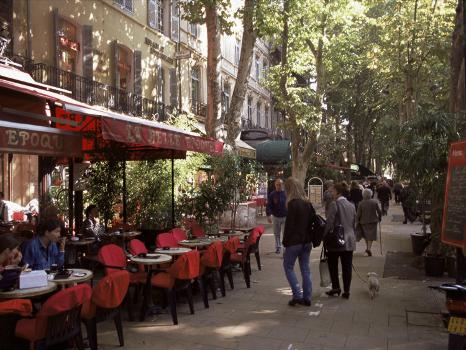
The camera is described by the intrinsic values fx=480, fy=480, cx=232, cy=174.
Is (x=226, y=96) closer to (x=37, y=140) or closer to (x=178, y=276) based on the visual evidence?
(x=178, y=276)

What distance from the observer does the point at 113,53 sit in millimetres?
17062

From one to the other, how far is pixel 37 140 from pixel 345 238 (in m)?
4.57

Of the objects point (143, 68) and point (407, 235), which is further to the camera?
point (143, 68)

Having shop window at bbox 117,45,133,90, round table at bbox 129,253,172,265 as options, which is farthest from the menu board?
shop window at bbox 117,45,133,90

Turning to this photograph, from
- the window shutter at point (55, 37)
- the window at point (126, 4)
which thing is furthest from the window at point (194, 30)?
the window shutter at point (55, 37)

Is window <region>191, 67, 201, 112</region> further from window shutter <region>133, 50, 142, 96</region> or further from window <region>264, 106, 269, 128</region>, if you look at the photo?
window <region>264, 106, 269, 128</region>

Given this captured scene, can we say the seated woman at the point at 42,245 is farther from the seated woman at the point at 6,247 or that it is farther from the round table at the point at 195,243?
the round table at the point at 195,243

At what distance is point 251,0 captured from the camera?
13344 millimetres

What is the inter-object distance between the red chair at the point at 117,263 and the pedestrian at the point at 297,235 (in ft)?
6.91

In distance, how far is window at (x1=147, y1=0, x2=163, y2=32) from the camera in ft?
64.0

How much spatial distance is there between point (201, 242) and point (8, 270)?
433 centimetres

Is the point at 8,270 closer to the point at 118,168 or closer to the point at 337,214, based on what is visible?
the point at 337,214

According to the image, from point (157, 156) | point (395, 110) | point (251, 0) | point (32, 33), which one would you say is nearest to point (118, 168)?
point (157, 156)

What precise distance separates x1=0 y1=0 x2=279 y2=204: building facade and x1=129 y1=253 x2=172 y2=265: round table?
789 cm
